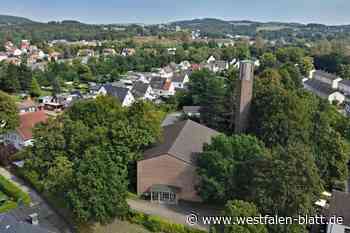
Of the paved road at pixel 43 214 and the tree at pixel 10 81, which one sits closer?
the paved road at pixel 43 214

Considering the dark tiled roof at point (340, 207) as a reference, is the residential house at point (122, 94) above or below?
above

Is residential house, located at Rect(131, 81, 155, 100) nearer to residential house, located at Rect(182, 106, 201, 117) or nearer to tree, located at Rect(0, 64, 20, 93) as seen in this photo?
residential house, located at Rect(182, 106, 201, 117)

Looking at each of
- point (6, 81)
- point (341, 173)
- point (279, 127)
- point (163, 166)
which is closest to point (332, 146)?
point (341, 173)

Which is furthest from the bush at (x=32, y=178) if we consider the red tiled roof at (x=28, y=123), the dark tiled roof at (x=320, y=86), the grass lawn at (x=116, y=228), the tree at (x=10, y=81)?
the dark tiled roof at (x=320, y=86)

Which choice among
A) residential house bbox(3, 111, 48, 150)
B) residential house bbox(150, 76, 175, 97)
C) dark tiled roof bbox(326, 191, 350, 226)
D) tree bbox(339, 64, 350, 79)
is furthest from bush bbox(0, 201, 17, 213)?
tree bbox(339, 64, 350, 79)

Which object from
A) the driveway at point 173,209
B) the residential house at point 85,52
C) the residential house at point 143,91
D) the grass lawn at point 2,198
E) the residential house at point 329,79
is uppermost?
the residential house at point 85,52

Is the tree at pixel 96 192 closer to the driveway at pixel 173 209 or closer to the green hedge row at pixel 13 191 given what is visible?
the driveway at pixel 173 209

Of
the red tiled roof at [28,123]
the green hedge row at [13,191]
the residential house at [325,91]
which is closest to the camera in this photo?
the green hedge row at [13,191]
